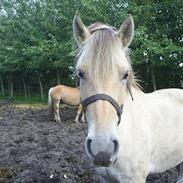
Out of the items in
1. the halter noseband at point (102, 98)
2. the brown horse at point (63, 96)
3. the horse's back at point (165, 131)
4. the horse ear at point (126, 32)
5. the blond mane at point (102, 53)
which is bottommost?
the brown horse at point (63, 96)

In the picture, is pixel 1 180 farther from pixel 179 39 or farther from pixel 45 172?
pixel 179 39

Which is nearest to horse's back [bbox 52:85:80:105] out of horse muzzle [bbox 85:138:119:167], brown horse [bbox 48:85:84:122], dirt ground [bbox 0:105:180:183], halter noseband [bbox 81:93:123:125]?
brown horse [bbox 48:85:84:122]

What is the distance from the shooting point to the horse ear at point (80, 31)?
297 centimetres

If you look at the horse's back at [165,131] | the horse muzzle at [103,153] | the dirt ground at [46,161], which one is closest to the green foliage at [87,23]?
the dirt ground at [46,161]

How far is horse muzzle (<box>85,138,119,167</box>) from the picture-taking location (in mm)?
2484

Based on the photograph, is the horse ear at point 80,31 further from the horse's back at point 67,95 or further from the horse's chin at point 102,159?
the horse's back at point 67,95

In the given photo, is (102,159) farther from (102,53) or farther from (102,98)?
(102,53)

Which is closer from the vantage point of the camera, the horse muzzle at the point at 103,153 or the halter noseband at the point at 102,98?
the horse muzzle at the point at 103,153

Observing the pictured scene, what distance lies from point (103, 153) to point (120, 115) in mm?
Answer: 408

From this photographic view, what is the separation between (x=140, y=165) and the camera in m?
3.28

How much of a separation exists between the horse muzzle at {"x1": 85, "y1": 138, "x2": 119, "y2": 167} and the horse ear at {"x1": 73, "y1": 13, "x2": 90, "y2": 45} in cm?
94

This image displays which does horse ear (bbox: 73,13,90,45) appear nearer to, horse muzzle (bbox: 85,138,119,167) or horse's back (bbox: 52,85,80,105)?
horse muzzle (bbox: 85,138,119,167)

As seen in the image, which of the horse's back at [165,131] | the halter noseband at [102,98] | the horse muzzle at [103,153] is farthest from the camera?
the horse's back at [165,131]

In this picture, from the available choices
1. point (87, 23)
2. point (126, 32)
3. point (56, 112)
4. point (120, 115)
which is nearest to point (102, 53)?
point (126, 32)
